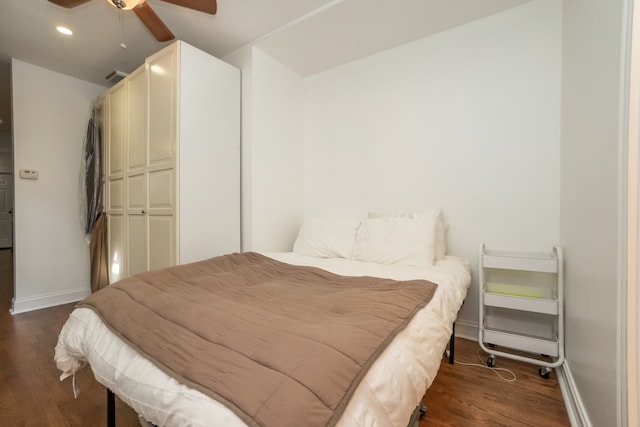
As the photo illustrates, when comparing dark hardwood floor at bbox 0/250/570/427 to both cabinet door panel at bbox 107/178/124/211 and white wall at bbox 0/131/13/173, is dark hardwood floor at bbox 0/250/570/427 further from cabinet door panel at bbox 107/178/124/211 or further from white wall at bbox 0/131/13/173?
white wall at bbox 0/131/13/173

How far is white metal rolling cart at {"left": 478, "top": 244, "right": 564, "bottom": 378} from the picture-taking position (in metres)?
1.56

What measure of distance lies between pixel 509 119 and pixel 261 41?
206 centimetres

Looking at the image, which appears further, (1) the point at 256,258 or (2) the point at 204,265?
(1) the point at 256,258

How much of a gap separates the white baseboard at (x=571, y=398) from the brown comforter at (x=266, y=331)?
803mm

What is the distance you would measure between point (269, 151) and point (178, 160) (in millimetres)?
795

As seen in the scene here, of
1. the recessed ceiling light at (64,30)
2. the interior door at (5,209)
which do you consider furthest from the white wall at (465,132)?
the interior door at (5,209)

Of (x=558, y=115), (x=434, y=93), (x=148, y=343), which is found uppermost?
(x=434, y=93)

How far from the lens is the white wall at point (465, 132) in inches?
70.4

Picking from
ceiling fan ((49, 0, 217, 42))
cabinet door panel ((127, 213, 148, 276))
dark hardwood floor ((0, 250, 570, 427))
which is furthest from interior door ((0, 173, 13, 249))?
ceiling fan ((49, 0, 217, 42))

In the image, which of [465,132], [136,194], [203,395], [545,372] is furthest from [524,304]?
[136,194]

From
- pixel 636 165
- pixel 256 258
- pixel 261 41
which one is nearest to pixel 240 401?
pixel 636 165

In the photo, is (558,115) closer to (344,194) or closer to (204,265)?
(344,194)

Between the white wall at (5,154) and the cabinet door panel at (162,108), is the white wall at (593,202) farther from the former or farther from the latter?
the white wall at (5,154)

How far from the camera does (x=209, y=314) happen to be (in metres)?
0.90
